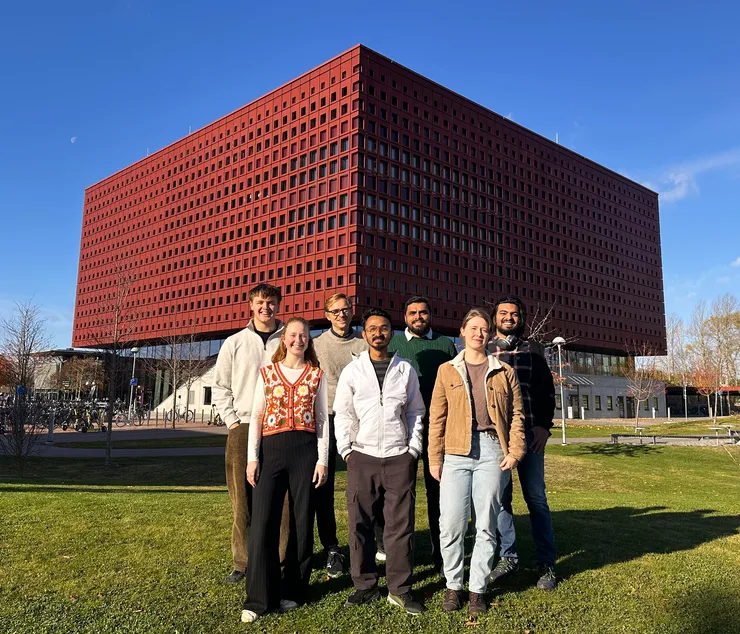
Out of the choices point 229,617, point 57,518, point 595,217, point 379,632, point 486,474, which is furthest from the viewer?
point 595,217

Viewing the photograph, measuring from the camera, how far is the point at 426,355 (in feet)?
17.6

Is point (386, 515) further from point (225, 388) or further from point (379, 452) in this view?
point (225, 388)

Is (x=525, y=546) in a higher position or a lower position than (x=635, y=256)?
lower

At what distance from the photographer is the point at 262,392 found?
451cm

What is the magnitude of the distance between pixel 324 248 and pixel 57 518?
4820 centimetres

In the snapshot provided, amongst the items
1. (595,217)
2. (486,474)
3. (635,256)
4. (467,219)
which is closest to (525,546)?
(486,474)

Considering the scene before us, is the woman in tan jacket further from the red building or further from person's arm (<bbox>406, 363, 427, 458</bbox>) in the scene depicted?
the red building

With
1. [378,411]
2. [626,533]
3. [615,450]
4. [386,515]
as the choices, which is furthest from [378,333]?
[615,450]

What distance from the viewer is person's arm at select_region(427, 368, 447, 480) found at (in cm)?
457

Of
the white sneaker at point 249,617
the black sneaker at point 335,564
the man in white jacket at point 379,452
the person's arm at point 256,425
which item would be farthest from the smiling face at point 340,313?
the white sneaker at point 249,617

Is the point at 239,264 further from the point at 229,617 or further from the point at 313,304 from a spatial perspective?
the point at 229,617

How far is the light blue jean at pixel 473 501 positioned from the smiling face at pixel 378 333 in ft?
3.41

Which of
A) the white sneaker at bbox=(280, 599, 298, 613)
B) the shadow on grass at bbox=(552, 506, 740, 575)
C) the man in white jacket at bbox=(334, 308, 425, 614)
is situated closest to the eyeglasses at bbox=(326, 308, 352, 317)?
the man in white jacket at bbox=(334, 308, 425, 614)

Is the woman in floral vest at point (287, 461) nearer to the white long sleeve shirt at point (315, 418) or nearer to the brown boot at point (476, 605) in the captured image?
the white long sleeve shirt at point (315, 418)
